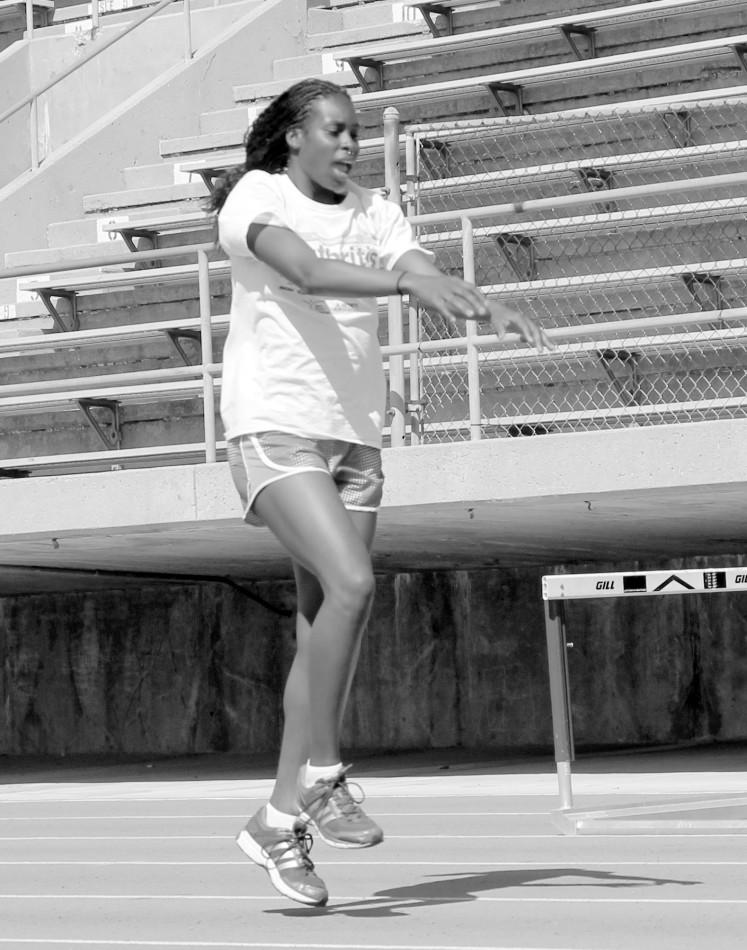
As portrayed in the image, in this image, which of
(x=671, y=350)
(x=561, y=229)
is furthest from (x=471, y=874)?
(x=561, y=229)

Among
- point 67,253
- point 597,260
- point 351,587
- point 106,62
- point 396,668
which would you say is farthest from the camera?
point 106,62

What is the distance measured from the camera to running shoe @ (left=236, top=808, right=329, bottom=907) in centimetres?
379

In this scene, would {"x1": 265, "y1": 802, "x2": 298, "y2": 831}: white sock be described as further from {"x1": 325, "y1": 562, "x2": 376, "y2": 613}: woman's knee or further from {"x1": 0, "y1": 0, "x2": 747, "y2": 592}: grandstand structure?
{"x1": 0, "y1": 0, "x2": 747, "y2": 592}: grandstand structure

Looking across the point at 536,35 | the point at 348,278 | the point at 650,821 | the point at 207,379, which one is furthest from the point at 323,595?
the point at 536,35

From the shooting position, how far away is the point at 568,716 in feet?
A: 21.0

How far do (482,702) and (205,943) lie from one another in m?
7.88

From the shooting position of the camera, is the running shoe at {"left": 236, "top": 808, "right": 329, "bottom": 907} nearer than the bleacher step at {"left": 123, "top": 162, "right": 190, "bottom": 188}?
Yes

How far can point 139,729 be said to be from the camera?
12.4 m

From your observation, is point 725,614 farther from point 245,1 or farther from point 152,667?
point 245,1

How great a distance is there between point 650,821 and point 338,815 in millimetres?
2137

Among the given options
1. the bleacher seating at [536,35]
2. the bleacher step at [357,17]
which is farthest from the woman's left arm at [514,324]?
the bleacher step at [357,17]

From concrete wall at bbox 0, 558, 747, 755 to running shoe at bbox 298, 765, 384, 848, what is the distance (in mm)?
7311

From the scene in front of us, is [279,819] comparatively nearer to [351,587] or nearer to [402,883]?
[351,587]

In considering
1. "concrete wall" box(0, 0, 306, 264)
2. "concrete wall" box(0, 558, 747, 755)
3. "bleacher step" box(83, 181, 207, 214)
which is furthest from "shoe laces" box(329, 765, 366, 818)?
"concrete wall" box(0, 0, 306, 264)
